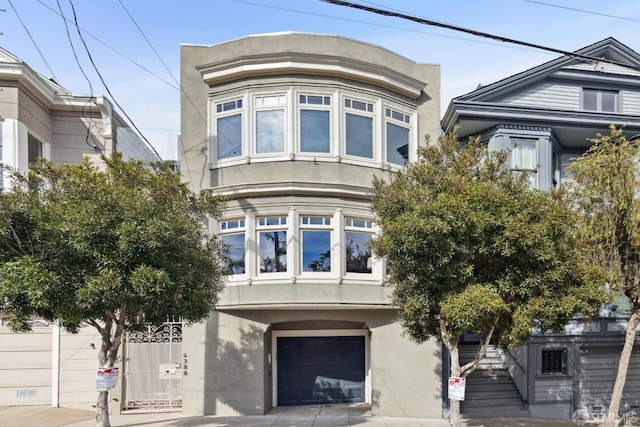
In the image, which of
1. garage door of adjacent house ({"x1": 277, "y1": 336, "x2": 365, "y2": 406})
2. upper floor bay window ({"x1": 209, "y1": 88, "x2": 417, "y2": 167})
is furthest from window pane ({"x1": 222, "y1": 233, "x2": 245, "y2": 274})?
garage door of adjacent house ({"x1": 277, "y1": 336, "x2": 365, "y2": 406})

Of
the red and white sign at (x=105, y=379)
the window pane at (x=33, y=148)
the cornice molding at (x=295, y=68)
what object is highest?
the cornice molding at (x=295, y=68)

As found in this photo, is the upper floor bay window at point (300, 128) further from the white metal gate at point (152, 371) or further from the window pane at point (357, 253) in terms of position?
the white metal gate at point (152, 371)

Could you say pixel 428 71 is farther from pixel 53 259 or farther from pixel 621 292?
pixel 53 259

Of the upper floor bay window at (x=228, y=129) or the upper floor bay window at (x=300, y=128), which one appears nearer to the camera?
the upper floor bay window at (x=300, y=128)

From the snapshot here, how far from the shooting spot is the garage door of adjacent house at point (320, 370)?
14.0m

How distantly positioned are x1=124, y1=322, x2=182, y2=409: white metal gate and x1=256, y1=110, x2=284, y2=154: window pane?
5.26 m

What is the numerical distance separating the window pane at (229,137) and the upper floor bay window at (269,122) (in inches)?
21.3

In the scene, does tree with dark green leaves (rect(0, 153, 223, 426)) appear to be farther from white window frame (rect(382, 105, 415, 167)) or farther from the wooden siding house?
the wooden siding house

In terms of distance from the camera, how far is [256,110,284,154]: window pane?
12.5m

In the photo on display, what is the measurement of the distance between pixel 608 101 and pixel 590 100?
0.62 meters

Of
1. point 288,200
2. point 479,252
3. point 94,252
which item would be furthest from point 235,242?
point 479,252

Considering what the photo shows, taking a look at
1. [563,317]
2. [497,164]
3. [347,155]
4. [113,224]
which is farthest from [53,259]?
[563,317]

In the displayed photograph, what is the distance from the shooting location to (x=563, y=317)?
8.86 m

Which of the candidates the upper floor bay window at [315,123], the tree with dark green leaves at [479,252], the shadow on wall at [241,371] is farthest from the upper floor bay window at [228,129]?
the tree with dark green leaves at [479,252]
